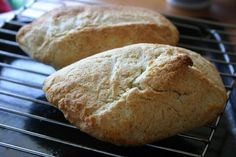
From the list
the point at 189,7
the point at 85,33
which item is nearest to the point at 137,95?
the point at 85,33

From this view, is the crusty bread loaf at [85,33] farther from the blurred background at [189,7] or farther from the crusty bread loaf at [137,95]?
the blurred background at [189,7]

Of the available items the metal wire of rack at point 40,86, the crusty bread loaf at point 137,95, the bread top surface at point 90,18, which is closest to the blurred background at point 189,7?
the metal wire of rack at point 40,86

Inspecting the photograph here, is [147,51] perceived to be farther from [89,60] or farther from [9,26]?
[9,26]

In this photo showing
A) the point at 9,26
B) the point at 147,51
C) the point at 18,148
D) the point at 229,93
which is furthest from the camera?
the point at 9,26

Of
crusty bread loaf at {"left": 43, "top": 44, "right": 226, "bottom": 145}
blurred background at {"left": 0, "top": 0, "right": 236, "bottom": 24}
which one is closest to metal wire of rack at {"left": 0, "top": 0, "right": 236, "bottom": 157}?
crusty bread loaf at {"left": 43, "top": 44, "right": 226, "bottom": 145}

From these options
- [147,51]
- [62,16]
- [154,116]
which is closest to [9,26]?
[62,16]

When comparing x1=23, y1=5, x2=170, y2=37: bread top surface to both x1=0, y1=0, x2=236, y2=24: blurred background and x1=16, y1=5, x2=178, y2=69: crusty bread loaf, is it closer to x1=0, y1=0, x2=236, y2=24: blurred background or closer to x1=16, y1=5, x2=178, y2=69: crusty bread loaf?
x1=16, y1=5, x2=178, y2=69: crusty bread loaf

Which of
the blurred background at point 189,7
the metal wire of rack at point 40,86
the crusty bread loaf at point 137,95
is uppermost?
the crusty bread loaf at point 137,95
